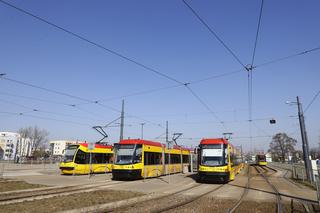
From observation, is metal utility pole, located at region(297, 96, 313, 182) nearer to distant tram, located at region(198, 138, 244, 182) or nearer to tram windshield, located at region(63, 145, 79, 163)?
distant tram, located at region(198, 138, 244, 182)

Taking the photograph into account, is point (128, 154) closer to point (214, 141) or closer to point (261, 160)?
point (214, 141)

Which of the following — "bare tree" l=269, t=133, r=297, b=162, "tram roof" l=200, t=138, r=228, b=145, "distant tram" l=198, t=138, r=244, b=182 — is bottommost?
"distant tram" l=198, t=138, r=244, b=182

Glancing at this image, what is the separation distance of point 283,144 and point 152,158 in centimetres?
7833

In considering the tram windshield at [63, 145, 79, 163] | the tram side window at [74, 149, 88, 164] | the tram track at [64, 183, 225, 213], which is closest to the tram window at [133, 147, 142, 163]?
the tram side window at [74, 149, 88, 164]

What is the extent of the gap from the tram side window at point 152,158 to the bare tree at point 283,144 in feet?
244

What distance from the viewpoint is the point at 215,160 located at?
833 inches

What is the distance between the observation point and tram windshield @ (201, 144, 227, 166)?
2106 cm

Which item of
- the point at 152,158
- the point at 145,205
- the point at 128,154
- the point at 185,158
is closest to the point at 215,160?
the point at 152,158

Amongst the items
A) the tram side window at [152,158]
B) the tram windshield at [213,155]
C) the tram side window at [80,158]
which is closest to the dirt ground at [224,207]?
the tram windshield at [213,155]

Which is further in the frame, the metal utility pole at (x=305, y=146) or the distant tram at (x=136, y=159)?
the metal utility pole at (x=305, y=146)

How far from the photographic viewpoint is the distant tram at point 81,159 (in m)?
27.3

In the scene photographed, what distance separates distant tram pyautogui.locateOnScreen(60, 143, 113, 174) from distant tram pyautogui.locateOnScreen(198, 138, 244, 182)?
35.0 feet

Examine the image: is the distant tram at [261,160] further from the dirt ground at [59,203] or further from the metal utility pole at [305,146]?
the dirt ground at [59,203]

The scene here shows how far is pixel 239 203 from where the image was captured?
1212cm
